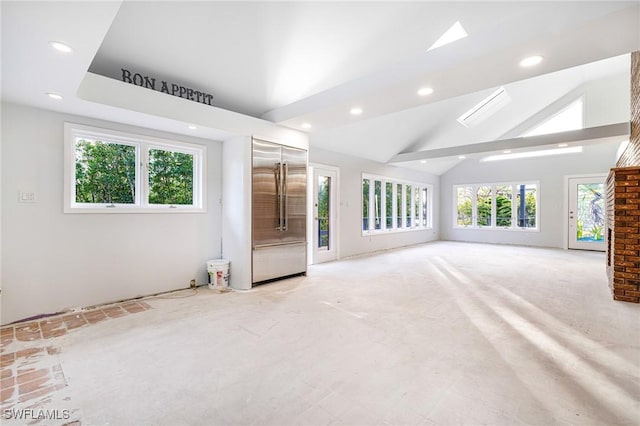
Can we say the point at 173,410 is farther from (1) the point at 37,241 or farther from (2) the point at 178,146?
(2) the point at 178,146

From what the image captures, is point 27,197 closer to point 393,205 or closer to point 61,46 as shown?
point 61,46

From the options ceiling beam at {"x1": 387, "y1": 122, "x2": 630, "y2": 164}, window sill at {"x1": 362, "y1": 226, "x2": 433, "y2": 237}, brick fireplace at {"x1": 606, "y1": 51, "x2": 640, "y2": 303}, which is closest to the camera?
brick fireplace at {"x1": 606, "y1": 51, "x2": 640, "y2": 303}

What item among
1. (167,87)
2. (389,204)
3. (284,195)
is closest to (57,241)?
(167,87)

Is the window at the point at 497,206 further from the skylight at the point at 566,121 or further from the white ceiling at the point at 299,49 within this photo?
the white ceiling at the point at 299,49

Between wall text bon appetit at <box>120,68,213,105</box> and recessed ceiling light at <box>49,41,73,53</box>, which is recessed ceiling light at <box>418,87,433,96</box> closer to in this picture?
wall text bon appetit at <box>120,68,213,105</box>

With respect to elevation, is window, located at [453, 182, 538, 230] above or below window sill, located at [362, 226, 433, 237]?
above

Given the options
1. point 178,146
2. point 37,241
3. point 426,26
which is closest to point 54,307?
point 37,241

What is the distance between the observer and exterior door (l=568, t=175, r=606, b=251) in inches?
325

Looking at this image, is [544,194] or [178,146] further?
[544,194]

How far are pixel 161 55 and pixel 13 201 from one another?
2169mm

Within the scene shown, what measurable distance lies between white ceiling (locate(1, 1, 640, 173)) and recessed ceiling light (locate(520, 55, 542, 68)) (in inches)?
2.2

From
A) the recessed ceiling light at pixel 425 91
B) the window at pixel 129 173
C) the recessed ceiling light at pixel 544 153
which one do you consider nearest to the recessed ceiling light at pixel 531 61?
the recessed ceiling light at pixel 425 91

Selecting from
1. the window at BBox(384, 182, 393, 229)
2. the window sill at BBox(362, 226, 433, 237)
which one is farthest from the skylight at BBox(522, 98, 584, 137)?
the window at BBox(384, 182, 393, 229)

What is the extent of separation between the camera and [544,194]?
909 centimetres
